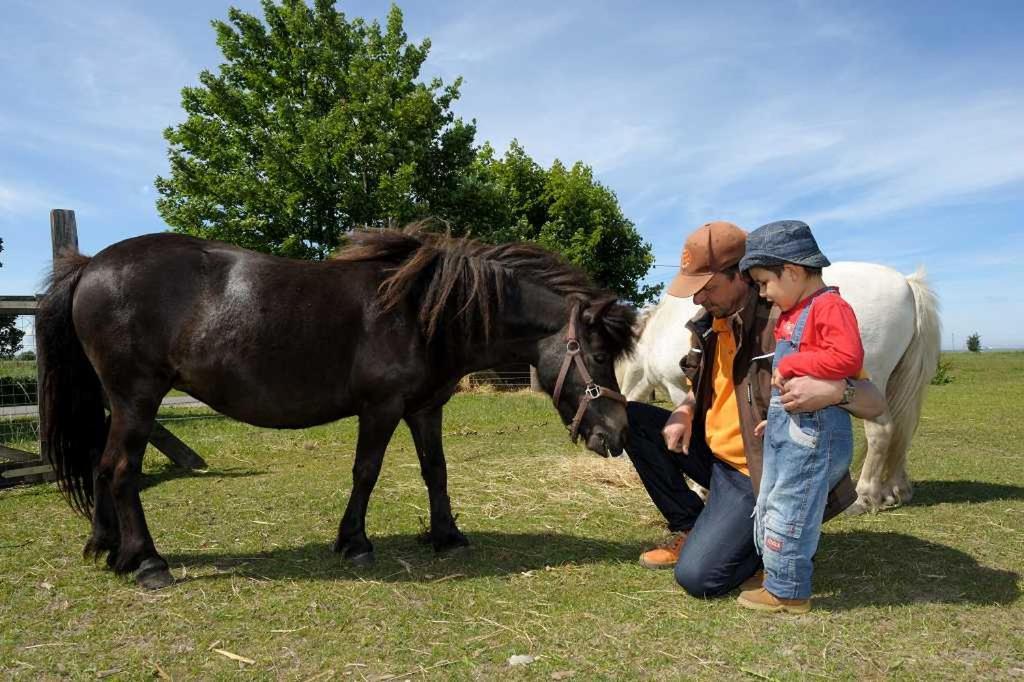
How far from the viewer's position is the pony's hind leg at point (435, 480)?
428 centimetres

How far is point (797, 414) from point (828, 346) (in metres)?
0.35

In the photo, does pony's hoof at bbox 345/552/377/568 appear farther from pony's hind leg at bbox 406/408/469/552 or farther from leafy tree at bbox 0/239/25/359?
leafy tree at bbox 0/239/25/359

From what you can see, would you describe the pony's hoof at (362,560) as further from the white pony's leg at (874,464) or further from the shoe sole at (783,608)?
the white pony's leg at (874,464)

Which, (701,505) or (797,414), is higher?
(797,414)

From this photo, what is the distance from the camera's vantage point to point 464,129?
22578 mm

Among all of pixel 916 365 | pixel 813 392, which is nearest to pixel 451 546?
pixel 813 392

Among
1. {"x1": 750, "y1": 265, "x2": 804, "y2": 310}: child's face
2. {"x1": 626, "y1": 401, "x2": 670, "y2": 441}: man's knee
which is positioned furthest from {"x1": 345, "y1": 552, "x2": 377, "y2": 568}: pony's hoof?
{"x1": 750, "y1": 265, "x2": 804, "y2": 310}: child's face

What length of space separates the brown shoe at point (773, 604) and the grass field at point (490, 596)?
5 cm

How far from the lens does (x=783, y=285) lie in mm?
2971

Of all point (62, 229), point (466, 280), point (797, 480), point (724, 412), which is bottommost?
point (797, 480)

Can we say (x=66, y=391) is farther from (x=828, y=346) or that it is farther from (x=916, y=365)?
(x=916, y=365)

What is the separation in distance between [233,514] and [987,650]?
4.90 m

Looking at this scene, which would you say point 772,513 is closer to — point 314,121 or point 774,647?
point 774,647

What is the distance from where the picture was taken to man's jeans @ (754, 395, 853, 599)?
2.92 m
